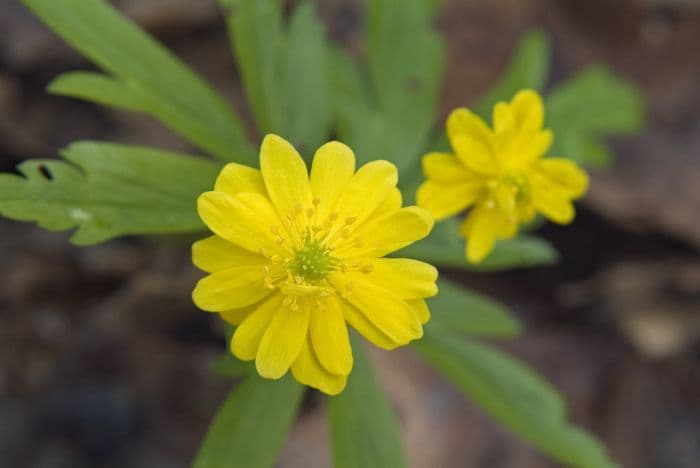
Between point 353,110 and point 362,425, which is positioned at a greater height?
point 353,110

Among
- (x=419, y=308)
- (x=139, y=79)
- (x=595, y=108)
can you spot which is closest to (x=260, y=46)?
(x=139, y=79)

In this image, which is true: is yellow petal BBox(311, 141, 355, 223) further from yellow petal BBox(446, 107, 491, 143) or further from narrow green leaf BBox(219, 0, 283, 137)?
narrow green leaf BBox(219, 0, 283, 137)

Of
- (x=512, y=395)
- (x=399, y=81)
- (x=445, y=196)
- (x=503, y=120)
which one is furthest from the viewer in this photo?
(x=399, y=81)

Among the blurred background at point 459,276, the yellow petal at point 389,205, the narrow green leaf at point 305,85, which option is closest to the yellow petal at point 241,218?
the yellow petal at point 389,205

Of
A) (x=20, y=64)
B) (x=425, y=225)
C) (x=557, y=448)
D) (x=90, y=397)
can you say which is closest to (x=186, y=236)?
(x=90, y=397)

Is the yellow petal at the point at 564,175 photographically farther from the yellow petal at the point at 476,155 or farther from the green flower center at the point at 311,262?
the green flower center at the point at 311,262

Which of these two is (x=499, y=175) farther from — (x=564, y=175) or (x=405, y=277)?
(x=405, y=277)

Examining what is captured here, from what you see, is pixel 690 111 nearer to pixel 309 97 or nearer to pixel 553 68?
pixel 553 68
